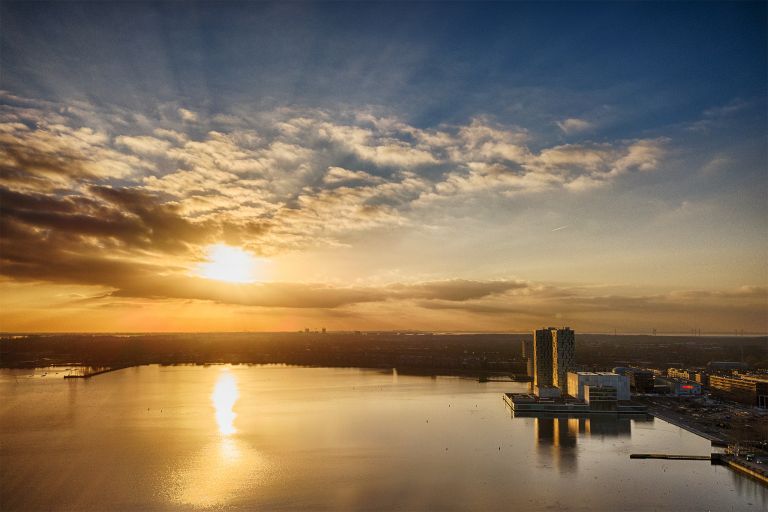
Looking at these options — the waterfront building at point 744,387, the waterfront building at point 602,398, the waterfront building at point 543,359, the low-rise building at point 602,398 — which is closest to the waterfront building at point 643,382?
the waterfront building at point 744,387

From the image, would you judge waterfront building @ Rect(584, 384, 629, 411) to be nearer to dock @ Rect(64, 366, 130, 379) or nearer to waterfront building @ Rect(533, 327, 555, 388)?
waterfront building @ Rect(533, 327, 555, 388)

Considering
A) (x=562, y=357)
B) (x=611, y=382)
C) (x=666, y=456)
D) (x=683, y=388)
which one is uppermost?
(x=562, y=357)

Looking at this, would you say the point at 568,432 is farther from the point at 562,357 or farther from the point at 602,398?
the point at 562,357

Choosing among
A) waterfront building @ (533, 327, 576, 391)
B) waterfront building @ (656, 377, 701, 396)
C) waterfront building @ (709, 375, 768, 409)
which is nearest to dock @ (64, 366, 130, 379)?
waterfront building @ (533, 327, 576, 391)

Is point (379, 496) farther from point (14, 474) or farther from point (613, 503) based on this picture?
point (14, 474)

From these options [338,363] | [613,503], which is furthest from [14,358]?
[613,503]

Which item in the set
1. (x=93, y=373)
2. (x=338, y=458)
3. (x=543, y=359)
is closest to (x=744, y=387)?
(x=543, y=359)

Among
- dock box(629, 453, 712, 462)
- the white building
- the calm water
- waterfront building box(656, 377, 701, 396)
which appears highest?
the white building

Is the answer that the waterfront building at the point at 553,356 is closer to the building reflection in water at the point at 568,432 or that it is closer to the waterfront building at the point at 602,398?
the waterfront building at the point at 602,398
